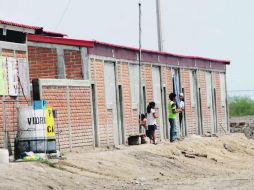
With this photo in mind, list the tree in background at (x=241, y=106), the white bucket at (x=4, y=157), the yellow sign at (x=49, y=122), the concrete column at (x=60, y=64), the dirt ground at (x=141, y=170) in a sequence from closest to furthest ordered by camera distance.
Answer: the dirt ground at (x=141, y=170) < the white bucket at (x=4, y=157) < the yellow sign at (x=49, y=122) < the concrete column at (x=60, y=64) < the tree in background at (x=241, y=106)

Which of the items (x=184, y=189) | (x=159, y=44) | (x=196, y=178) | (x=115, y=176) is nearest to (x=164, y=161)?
(x=196, y=178)

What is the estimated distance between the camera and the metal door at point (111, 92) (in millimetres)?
32719

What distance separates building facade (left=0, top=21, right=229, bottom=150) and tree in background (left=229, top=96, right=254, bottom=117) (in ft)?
150

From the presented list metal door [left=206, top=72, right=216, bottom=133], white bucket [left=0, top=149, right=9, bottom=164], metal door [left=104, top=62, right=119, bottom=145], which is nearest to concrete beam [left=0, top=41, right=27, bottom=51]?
white bucket [left=0, top=149, right=9, bottom=164]

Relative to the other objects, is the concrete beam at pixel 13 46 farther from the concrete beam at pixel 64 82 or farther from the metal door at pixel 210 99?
the metal door at pixel 210 99

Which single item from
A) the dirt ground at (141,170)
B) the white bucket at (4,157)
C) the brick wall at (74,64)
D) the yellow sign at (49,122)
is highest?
the brick wall at (74,64)

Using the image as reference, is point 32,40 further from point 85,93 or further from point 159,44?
point 159,44

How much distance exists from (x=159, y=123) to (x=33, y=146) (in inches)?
566

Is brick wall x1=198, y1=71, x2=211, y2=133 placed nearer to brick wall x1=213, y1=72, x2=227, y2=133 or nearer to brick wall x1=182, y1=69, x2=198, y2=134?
brick wall x1=182, y1=69, x2=198, y2=134

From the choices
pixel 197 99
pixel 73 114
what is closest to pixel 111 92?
pixel 73 114

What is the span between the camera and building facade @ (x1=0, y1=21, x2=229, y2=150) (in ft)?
85.0

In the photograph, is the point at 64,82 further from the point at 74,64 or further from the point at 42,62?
the point at 42,62

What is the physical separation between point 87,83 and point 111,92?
2471 millimetres

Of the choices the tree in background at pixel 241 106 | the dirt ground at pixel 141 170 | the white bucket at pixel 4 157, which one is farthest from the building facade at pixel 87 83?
the tree in background at pixel 241 106
